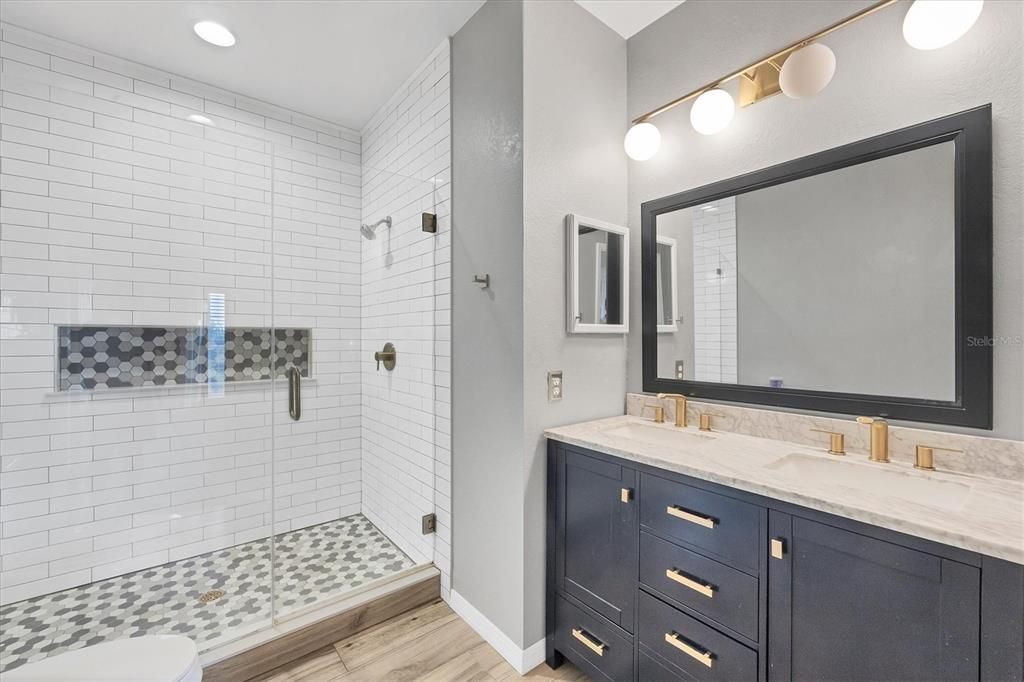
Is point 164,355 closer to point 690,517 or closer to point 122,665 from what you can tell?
point 122,665

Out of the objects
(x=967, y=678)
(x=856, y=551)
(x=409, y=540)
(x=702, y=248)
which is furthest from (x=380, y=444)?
(x=967, y=678)

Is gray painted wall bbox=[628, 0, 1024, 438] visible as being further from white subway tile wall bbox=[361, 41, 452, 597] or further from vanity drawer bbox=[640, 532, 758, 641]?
white subway tile wall bbox=[361, 41, 452, 597]

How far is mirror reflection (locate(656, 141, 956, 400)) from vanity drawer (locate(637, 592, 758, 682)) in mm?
920

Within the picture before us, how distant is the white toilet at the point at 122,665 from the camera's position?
1196 millimetres

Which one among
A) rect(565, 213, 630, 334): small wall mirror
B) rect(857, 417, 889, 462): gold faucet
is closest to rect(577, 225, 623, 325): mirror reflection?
rect(565, 213, 630, 334): small wall mirror

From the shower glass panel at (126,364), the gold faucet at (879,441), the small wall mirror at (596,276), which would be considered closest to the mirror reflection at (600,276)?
the small wall mirror at (596,276)

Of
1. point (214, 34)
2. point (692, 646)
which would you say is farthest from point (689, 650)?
point (214, 34)

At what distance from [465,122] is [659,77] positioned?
0.96 m

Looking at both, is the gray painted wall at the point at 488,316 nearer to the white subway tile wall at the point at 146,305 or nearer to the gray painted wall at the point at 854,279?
the white subway tile wall at the point at 146,305

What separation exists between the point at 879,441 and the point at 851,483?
0.17 m

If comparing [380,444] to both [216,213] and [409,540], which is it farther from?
[216,213]

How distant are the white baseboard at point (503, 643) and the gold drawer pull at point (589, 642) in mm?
214

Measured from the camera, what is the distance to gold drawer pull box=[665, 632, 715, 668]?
3.96 feet

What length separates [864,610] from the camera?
3.10ft
